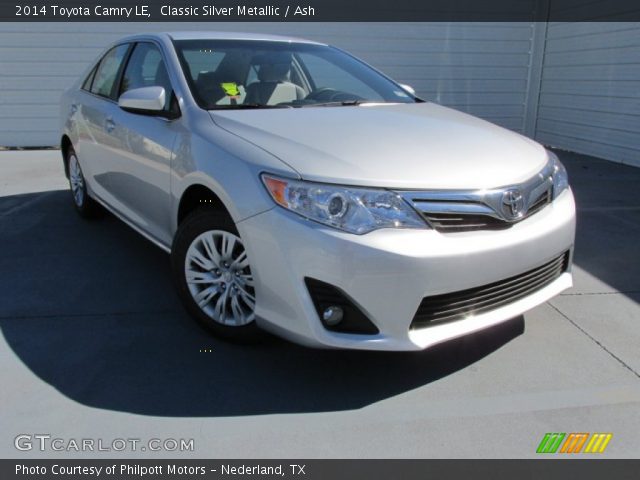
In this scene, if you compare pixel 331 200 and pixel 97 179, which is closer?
pixel 331 200

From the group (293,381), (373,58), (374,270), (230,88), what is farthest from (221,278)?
(373,58)

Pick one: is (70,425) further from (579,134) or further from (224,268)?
(579,134)

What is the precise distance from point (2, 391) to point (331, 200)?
1635 millimetres

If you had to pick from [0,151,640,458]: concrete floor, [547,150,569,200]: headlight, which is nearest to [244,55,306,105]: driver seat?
[0,151,640,458]: concrete floor

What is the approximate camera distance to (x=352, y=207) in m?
2.13

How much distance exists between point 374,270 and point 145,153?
1.73 meters

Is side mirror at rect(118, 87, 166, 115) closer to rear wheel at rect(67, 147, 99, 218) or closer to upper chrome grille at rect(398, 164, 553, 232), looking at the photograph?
upper chrome grille at rect(398, 164, 553, 232)

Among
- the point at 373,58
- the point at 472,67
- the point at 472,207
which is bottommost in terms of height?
the point at 472,67

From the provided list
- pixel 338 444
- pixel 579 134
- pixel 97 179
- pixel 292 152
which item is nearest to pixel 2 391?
pixel 338 444

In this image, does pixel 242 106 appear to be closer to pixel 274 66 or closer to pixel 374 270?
pixel 274 66

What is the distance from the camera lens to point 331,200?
2.14 m

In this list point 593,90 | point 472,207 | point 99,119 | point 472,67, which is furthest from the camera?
point 472,67

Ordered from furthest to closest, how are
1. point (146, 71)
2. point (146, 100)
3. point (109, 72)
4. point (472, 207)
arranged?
point (109, 72), point (146, 71), point (146, 100), point (472, 207)
